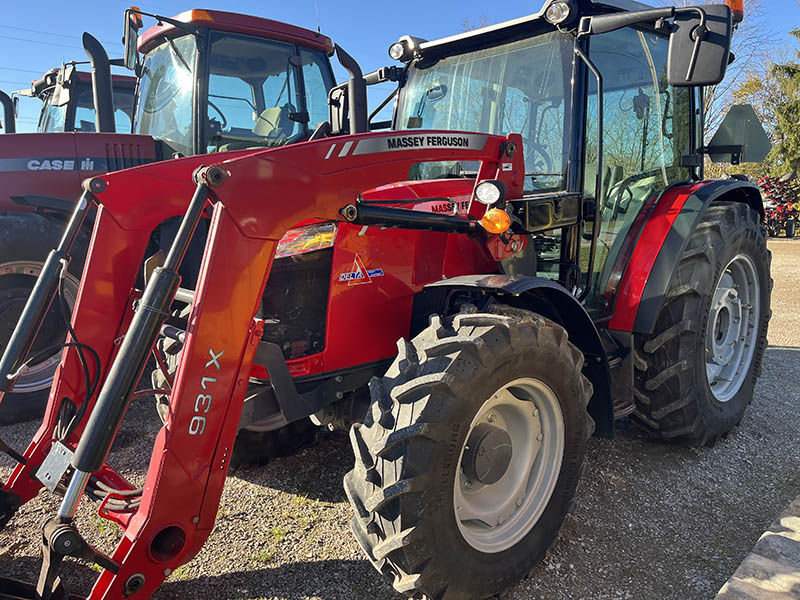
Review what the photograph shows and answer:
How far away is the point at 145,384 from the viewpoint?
483 centimetres

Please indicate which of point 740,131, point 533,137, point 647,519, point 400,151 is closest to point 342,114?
point 533,137

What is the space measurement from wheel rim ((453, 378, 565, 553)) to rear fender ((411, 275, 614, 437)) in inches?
16.1

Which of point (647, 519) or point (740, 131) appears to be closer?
point (647, 519)

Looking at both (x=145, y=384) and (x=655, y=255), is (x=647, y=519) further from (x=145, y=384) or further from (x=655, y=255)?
(x=145, y=384)

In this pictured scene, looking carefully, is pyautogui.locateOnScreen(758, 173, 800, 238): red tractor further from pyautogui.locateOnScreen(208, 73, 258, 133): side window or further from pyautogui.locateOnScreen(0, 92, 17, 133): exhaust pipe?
pyautogui.locateOnScreen(0, 92, 17, 133): exhaust pipe

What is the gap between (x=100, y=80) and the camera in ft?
14.4

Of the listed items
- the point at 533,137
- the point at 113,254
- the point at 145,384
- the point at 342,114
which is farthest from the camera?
the point at 145,384

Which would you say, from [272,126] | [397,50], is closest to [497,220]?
[397,50]

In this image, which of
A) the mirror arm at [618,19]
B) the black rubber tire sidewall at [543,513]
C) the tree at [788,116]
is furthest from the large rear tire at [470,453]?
the tree at [788,116]

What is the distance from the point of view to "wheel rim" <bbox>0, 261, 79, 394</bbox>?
13.9ft

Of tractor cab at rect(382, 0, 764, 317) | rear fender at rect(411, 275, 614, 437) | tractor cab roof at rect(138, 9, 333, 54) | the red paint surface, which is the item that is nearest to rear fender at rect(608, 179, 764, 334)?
the red paint surface

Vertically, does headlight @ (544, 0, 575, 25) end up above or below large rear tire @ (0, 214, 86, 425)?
above

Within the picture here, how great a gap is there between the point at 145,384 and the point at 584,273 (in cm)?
366

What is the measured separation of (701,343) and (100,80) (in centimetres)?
456
